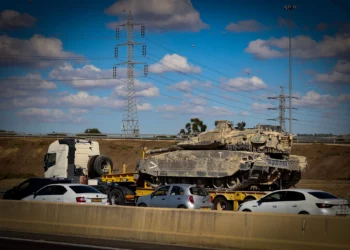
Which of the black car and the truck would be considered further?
the truck

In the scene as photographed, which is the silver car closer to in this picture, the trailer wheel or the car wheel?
the trailer wheel

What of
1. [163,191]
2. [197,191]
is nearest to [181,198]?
[197,191]

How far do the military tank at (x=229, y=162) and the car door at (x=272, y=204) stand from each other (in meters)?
7.57

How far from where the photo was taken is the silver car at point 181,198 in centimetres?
2211

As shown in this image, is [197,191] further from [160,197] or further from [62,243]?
[62,243]

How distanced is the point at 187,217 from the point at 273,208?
5582 millimetres

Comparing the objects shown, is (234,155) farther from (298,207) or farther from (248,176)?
(298,207)

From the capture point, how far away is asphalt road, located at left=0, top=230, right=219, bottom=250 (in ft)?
46.6

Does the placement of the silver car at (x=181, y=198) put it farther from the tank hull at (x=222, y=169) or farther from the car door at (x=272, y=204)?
the tank hull at (x=222, y=169)

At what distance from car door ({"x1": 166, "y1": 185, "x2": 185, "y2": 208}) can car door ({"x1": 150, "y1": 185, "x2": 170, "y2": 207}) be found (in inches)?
7.4

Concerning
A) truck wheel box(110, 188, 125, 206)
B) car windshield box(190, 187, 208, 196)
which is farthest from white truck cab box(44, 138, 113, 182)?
car windshield box(190, 187, 208, 196)

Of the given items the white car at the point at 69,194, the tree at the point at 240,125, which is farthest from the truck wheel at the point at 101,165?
the white car at the point at 69,194

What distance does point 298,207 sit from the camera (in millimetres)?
18438

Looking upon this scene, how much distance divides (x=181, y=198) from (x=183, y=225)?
7.80 meters
